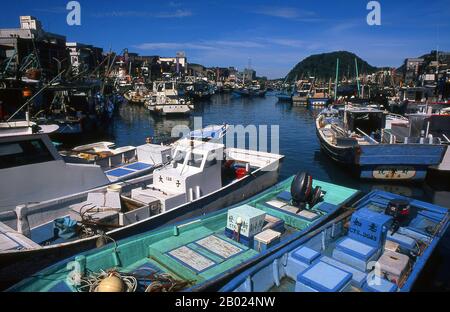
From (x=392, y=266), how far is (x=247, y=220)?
362 cm

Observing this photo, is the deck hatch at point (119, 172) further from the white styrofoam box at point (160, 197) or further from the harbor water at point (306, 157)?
the harbor water at point (306, 157)

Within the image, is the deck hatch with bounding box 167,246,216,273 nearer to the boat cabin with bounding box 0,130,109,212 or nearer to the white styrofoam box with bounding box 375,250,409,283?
the white styrofoam box with bounding box 375,250,409,283

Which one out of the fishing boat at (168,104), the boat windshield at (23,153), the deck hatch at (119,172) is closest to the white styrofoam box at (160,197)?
the boat windshield at (23,153)

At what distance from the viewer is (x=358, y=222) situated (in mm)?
8102

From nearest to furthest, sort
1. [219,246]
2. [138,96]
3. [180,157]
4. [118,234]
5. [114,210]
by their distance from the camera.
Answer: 1. [219,246]
2. [118,234]
3. [114,210]
4. [180,157]
5. [138,96]

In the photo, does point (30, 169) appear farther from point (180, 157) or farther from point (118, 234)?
point (180, 157)

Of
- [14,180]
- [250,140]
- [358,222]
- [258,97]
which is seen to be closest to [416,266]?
[358,222]

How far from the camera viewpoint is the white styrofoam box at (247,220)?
27.3 ft

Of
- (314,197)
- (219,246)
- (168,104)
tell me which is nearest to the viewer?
(219,246)

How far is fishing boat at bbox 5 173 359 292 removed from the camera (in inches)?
250

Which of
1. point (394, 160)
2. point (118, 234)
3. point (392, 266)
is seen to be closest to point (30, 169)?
point (118, 234)

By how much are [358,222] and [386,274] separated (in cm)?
146

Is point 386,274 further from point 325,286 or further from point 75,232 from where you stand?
point 75,232

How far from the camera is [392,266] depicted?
7.09 m
